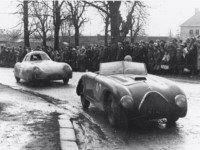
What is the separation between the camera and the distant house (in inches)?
3875

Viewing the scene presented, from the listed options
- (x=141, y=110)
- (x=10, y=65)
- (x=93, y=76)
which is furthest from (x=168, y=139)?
(x=10, y=65)

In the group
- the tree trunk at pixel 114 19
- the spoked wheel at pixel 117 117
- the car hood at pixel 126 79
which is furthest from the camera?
the tree trunk at pixel 114 19

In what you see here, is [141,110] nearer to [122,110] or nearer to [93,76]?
[122,110]

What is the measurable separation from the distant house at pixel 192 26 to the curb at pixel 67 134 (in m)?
93.0

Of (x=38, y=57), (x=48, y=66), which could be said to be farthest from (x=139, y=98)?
(x=38, y=57)

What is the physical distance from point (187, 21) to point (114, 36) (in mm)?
75877

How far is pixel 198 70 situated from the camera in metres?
17.8

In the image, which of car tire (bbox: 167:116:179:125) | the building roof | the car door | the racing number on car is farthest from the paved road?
the building roof

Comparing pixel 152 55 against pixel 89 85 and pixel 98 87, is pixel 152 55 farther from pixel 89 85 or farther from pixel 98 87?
pixel 98 87

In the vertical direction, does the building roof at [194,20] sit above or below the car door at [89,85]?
above

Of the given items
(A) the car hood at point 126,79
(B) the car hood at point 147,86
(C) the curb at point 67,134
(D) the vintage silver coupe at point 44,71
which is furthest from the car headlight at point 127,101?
(D) the vintage silver coupe at point 44,71

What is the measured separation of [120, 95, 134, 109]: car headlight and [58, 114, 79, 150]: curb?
1.07 m

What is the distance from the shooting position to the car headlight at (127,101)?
746cm

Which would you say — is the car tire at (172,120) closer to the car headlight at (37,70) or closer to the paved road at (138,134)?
the paved road at (138,134)
